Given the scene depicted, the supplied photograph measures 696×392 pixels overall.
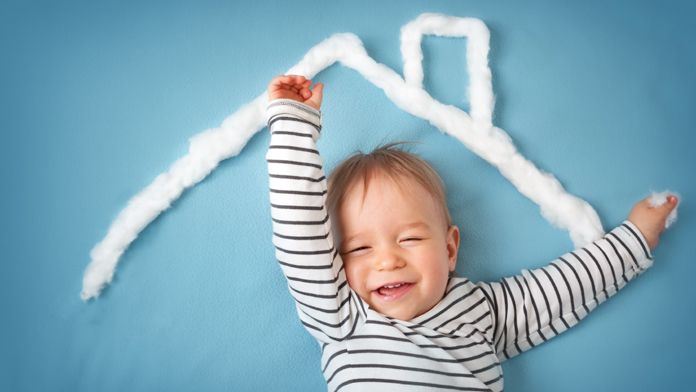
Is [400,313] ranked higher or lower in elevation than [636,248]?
lower

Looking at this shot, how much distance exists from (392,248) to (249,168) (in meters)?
0.37

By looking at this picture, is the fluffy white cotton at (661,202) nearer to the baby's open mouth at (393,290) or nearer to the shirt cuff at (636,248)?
the shirt cuff at (636,248)

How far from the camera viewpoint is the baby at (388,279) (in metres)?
0.80

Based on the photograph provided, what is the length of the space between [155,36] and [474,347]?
931mm

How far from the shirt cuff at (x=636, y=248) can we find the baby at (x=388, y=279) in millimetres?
55

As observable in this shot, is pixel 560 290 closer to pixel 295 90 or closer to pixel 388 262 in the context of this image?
pixel 388 262

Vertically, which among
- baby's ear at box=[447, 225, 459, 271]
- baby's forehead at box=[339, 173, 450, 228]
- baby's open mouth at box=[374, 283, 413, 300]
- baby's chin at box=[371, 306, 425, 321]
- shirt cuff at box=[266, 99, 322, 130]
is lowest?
baby's chin at box=[371, 306, 425, 321]

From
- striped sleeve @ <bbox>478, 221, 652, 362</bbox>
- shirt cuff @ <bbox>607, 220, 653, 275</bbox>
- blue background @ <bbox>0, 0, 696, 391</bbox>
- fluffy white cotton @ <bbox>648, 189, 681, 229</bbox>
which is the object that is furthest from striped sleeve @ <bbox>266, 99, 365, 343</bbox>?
fluffy white cotton @ <bbox>648, 189, 681, 229</bbox>

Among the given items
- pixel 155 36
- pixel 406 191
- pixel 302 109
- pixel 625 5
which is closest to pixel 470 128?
pixel 406 191

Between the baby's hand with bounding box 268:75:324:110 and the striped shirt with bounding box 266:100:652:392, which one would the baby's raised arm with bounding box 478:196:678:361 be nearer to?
the striped shirt with bounding box 266:100:652:392

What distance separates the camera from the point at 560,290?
0.93 metres

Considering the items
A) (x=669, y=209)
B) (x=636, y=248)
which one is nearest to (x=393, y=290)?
(x=636, y=248)

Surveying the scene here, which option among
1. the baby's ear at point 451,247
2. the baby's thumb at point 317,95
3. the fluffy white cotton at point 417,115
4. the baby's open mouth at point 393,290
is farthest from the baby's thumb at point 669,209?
the baby's thumb at point 317,95

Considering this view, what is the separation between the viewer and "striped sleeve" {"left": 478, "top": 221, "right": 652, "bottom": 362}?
0.93 metres
